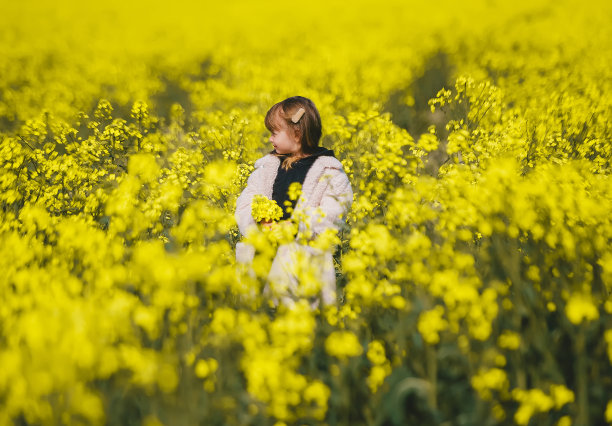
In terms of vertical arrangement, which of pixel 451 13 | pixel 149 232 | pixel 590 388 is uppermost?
pixel 451 13

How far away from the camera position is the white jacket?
99.2 inches

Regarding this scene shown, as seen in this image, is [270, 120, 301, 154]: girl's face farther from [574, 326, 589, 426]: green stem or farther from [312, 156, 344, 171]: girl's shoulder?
[574, 326, 589, 426]: green stem

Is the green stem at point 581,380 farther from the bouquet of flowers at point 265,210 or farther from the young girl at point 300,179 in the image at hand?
the bouquet of flowers at point 265,210

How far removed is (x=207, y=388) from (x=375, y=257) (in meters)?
1.30

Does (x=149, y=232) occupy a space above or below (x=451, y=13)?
below

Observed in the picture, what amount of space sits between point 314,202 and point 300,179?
19cm

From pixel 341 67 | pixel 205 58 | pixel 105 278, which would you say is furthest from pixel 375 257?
pixel 205 58

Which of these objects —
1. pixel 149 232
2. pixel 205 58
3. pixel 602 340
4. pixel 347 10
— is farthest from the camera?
pixel 347 10

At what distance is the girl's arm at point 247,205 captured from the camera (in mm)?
2781

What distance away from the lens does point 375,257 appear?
2676 millimetres

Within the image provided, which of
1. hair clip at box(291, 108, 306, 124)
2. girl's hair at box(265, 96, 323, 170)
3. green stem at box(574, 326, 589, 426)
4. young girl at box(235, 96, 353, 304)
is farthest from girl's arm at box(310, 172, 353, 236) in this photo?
green stem at box(574, 326, 589, 426)

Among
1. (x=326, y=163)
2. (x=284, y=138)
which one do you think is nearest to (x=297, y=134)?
(x=284, y=138)

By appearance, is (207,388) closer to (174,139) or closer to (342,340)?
(342,340)

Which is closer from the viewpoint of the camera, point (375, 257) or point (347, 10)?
point (375, 257)
